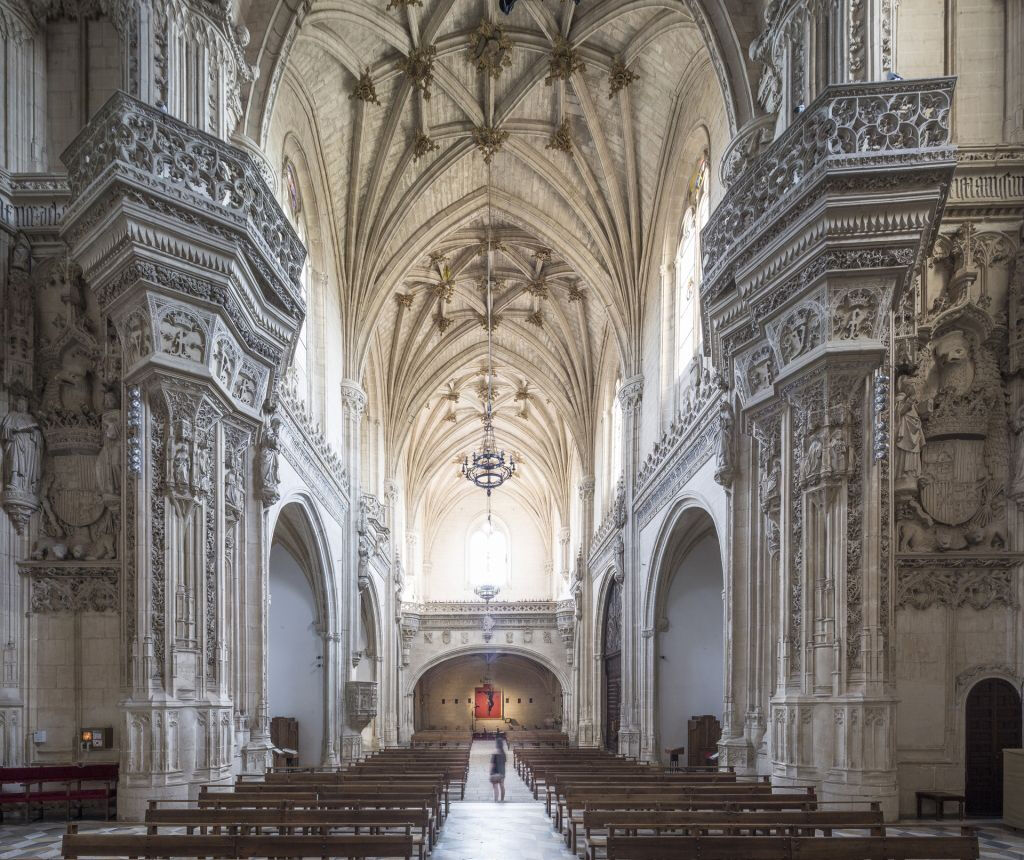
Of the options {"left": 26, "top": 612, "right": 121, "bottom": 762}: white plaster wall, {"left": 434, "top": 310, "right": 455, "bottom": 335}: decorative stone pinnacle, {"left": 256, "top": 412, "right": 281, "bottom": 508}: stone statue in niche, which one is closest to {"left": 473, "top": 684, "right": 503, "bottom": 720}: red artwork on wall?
{"left": 434, "top": 310, "right": 455, "bottom": 335}: decorative stone pinnacle

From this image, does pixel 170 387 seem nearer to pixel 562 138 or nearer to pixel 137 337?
pixel 137 337

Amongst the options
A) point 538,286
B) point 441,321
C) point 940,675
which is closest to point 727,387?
point 940,675

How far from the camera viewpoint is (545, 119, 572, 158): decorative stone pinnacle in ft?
75.4

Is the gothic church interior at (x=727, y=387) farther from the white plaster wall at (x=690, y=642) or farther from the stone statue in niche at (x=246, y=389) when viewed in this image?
the white plaster wall at (x=690, y=642)

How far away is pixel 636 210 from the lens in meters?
23.5

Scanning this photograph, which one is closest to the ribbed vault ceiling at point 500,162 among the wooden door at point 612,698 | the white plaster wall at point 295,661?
the white plaster wall at point 295,661

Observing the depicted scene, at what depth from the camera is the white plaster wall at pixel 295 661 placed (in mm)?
22359

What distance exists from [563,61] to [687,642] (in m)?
13.1

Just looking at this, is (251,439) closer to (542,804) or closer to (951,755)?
(542,804)

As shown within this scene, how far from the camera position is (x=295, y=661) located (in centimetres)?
2269

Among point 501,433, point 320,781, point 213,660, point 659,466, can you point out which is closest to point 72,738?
point 213,660

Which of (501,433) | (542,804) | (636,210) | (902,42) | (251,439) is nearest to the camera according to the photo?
(902,42)

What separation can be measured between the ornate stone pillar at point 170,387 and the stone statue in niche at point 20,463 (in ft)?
5.11

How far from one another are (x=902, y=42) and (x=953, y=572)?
7002 millimetres
